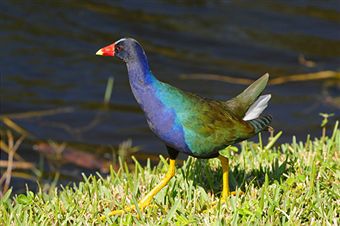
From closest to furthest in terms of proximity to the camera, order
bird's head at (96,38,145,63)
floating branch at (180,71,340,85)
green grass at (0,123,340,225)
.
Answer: green grass at (0,123,340,225) → bird's head at (96,38,145,63) → floating branch at (180,71,340,85)

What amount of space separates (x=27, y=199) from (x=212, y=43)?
20.5 feet

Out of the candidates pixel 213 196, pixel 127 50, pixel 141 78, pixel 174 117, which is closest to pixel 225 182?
pixel 213 196

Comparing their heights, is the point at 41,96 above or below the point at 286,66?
below

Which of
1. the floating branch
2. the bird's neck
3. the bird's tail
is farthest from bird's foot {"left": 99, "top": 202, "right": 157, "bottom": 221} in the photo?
the floating branch

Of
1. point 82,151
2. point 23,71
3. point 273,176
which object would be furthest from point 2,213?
point 23,71

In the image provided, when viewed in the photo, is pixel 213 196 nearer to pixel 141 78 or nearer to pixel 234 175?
pixel 234 175

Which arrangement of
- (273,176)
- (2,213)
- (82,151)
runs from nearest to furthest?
(2,213)
(273,176)
(82,151)

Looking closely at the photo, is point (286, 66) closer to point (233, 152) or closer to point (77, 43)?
point (77, 43)

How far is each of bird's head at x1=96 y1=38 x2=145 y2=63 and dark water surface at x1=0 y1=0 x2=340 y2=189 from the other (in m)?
3.73

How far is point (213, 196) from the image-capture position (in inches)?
176

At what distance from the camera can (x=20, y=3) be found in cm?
1103

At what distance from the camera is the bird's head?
4211mm

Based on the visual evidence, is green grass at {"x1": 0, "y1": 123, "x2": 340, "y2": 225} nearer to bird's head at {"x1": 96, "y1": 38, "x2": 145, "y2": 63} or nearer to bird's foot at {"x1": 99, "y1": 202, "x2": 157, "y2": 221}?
bird's foot at {"x1": 99, "y1": 202, "x2": 157, "y2": 221}

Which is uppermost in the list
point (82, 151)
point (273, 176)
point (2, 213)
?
point (273, 176)
